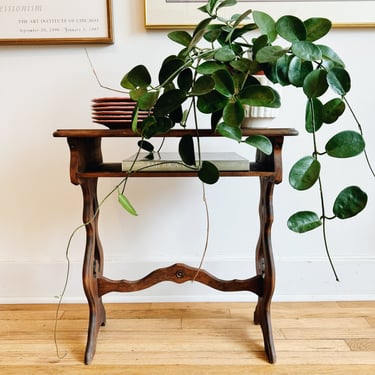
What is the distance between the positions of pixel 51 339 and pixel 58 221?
0.42 meters

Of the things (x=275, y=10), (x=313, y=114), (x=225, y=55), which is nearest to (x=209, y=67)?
(x=225, y=55)

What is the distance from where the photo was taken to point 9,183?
1.31 metres

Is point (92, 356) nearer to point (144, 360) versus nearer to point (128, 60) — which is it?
point (144, 360)

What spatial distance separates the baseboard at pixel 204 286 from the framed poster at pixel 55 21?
81cm

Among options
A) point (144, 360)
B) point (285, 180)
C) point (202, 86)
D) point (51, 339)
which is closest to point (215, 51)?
point (202, 86)

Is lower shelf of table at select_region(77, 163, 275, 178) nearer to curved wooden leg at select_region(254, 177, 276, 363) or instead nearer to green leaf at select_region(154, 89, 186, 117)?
curved wooden leg at select_region(254, 177, 276, 363)

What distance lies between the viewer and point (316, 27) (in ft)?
2.58

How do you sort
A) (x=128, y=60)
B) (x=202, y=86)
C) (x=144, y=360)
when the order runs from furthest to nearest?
(x=128, y=60) < (x=144, y=360) < (x=202, y=86)

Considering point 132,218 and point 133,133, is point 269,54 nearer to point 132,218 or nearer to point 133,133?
point 133,133

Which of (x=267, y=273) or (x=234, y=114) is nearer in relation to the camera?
(x=234, y=114)

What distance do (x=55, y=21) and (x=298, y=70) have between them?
2.89 ft

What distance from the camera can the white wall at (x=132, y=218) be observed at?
1262mm

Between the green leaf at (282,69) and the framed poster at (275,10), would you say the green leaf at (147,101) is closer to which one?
the green leaf at (282,69)

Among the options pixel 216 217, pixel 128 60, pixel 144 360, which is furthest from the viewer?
pixel 216 217
